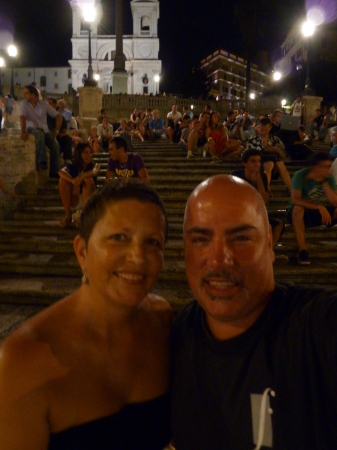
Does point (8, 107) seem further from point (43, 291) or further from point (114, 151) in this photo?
point (43, 291)

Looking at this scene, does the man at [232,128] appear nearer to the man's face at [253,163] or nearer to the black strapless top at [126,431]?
the man's face at [253,163]

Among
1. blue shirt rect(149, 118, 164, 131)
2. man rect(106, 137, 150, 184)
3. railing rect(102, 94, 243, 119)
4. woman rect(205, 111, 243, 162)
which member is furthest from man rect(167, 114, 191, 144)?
railing rect(102, 94, 243, 119)

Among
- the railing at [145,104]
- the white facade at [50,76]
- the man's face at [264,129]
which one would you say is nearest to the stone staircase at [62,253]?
the man's face at [264,129]

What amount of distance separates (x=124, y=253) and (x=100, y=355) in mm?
395

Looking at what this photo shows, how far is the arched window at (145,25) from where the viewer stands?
76688 mm

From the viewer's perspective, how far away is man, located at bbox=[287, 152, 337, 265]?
5965 millimetres

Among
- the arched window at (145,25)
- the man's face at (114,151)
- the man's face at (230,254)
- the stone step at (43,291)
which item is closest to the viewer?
the man's face at (230,254)

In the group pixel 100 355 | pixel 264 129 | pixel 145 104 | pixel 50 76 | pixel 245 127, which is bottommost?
pixel 100 355

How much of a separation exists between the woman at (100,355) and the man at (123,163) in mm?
5225

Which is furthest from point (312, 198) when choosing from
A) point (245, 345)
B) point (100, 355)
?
point (100, 355)

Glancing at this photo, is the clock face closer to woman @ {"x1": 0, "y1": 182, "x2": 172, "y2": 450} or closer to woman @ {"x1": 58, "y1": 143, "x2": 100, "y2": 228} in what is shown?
woman @ {"x1": 58, "y1": 143, "x2": 100, "y2": 228}

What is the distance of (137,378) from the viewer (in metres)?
1.66

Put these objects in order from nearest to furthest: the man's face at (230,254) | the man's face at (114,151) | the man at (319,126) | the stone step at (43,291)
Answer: the man's face at (230,254)
the stone step at (43,291)
the man's face at (114,151)
the man at (319,126)

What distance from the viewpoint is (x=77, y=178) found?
687 cm
